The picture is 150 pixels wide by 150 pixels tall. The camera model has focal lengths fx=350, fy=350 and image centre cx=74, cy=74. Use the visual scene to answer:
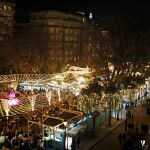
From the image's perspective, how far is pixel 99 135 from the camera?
2994cm

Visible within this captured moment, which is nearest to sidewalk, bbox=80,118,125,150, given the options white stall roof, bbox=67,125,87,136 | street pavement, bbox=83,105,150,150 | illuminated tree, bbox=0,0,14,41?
street pavement, bbox=83,105,150,150

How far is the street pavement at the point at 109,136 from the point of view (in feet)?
88.1

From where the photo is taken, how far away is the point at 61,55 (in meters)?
74.4

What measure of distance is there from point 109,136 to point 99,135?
0.89 m

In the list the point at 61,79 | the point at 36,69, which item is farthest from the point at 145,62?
the point at 36,69

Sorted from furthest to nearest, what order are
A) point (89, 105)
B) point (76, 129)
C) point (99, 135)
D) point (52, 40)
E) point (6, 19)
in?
point (52, 40) < point (6, 19) < point (99, 135) < point (89, 105) < point (76, 129)

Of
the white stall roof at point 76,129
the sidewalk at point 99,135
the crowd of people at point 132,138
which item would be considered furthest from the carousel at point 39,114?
the crowd of people at point 132,138

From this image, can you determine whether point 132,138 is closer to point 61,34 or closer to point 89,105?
point 89,105

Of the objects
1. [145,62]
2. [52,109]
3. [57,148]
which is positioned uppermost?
[145,62]

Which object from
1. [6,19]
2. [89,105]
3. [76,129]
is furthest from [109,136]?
[6,19]

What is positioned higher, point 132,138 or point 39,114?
point 39,114

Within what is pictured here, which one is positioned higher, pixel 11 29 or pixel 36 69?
pixel 11 29

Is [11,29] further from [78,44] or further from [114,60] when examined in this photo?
[114,60]

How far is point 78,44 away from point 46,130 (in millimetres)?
55375
